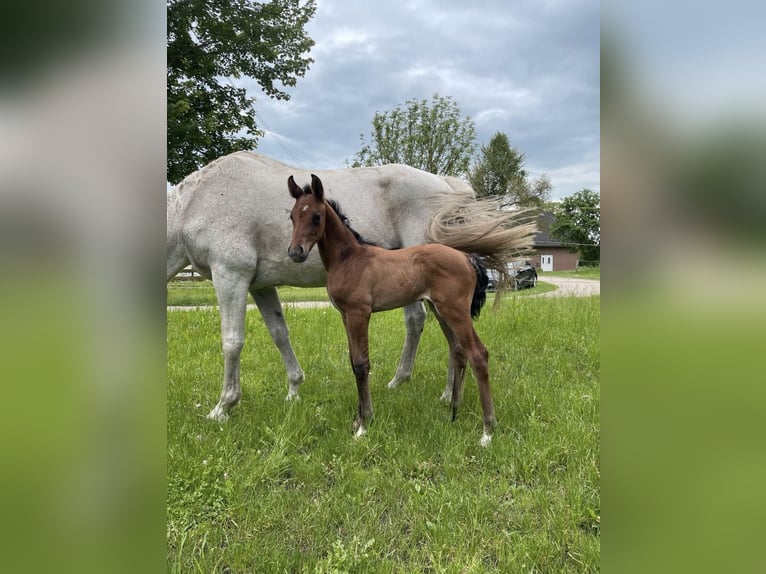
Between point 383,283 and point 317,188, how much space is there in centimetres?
81

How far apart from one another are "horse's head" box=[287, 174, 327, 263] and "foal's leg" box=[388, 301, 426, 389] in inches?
63.2

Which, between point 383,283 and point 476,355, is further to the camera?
point 383,283

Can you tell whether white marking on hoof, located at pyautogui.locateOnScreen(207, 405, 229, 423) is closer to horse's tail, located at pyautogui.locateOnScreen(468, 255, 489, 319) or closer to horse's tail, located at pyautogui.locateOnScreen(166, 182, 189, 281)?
horse's tail, located at pyautogui.locateOnScreen(166, 182, 189, 281)

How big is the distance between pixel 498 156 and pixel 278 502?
1465 inches

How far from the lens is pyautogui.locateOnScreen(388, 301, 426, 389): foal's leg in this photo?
4277 millimetres

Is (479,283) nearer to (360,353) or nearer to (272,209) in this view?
(360,353)

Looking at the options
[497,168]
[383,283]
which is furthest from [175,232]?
[497,168]

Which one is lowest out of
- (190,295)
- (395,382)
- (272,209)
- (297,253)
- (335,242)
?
(395,382)

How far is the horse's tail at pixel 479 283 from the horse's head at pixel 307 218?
3.82ft

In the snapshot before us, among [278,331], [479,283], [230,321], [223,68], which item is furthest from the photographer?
[223,68]

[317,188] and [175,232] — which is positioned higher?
[317,188]

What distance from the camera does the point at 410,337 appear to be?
14.2ft

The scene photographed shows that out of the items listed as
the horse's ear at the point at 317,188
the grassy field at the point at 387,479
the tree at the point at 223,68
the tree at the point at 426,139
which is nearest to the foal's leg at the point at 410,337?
the grassy field at the point at 387,479

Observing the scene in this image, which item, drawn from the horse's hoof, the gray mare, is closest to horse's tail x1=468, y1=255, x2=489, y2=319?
the gray mare
